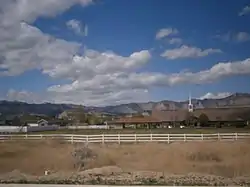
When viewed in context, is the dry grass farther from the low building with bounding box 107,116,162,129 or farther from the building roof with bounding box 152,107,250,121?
the low building with bounding box 107,116,162,129

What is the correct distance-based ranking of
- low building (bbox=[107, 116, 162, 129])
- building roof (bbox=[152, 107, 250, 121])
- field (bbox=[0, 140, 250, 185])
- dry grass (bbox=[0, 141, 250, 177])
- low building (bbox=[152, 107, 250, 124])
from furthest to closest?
low building (bbox=[107, 116, 162, 129])
building roof (bbox=[152, 107, 250, 121])
low building (bbox=[152, 107, 250, 124])
dry grass (bbox=[0, 141, 250, 177])
field (bbox=[0, 140, 250, 185])

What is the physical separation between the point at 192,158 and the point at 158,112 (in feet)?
256

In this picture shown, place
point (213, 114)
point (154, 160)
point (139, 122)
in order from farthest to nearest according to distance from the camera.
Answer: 1. point (139, 122)
2. point (213, 114)
3. point (154, 160)

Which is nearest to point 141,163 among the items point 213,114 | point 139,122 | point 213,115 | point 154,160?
point 154,160

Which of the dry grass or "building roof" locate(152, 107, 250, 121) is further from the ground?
"building roof" locate(152, 107, 250, 121)

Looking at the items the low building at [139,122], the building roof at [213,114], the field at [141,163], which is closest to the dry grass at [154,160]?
the field at [141,163]

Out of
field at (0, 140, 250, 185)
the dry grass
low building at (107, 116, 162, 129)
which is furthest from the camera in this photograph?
low building at (107, 116, 162, 129)

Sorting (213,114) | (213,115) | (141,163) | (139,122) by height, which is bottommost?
(141,163)

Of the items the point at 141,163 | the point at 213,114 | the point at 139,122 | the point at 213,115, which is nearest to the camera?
the point at 141,163

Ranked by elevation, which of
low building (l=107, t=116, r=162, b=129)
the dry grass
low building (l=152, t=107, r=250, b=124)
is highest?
low building (l=152, t=107, r=250, b=124)

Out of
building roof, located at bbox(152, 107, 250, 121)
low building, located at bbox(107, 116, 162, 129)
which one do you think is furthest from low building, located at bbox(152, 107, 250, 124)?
low building, located at bbox(107, 116, 162, 129)

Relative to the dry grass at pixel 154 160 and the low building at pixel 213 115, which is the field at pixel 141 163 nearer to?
the dry grass at pixel 154 160

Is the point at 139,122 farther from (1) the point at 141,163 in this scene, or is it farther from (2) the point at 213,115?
(1) the point at 141,163

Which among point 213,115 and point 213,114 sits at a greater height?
point 213,114
